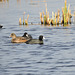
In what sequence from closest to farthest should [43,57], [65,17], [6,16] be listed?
[43,57]
[65,17]
[6,16]

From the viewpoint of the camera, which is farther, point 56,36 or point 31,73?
point 56,36

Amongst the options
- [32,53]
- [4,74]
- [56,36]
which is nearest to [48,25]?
[56,36]

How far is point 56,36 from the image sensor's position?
2461 cm

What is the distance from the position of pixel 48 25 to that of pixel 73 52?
11315mm

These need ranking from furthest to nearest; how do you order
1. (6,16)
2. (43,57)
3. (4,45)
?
1. (6,16)
2. (4,45)
3. (43,57)

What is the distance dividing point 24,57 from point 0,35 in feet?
26.0

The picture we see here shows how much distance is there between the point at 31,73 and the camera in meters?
14.7

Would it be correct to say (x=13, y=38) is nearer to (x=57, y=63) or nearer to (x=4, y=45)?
(x=4, y=45)

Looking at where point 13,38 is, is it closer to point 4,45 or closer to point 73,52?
point 4,45

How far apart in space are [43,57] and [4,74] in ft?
11.7

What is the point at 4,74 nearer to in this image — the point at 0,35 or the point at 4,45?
the point at 4,45

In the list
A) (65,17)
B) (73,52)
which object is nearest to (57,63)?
(73,52)

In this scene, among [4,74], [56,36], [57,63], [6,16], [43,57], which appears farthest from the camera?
[6,16]

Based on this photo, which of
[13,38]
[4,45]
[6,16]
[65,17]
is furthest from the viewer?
[6,16]
